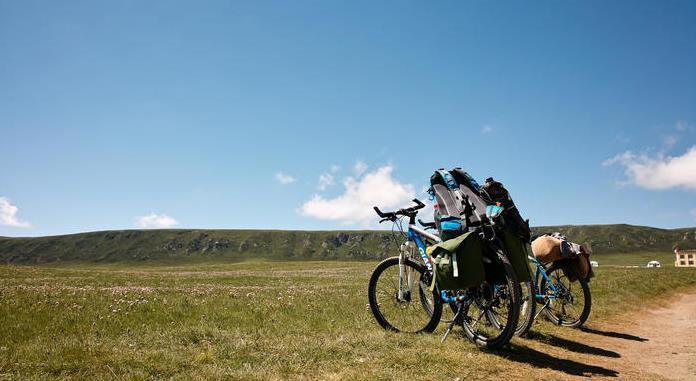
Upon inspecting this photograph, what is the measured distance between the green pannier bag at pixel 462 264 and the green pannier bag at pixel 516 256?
707 millimetres

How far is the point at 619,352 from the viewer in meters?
9.09

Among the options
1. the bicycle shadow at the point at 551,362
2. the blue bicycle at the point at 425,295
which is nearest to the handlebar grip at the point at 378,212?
the blue bicycle at the point at 425,295

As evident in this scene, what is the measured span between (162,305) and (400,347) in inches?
336

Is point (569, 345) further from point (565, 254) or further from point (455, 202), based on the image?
point (455, 202)

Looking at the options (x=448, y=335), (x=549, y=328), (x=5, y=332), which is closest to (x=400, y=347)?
(x=448, y=335)

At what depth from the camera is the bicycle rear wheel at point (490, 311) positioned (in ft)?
25.0

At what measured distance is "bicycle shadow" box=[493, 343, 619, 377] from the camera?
709cm

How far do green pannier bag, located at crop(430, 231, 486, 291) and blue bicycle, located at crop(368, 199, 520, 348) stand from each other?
18.6 inches

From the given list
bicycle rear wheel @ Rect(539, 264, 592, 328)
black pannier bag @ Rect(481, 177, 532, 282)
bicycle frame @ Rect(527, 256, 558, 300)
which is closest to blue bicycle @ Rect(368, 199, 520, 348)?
black pannier bag @ Rect(481, 177, 532, 282)

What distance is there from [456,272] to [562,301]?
6538mm

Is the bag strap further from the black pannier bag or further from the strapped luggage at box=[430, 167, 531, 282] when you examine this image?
the black pannier bag

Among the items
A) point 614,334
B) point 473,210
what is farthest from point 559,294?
point 473,210

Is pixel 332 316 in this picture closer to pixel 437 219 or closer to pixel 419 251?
pixel 419 251

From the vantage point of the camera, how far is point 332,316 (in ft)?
37.0
